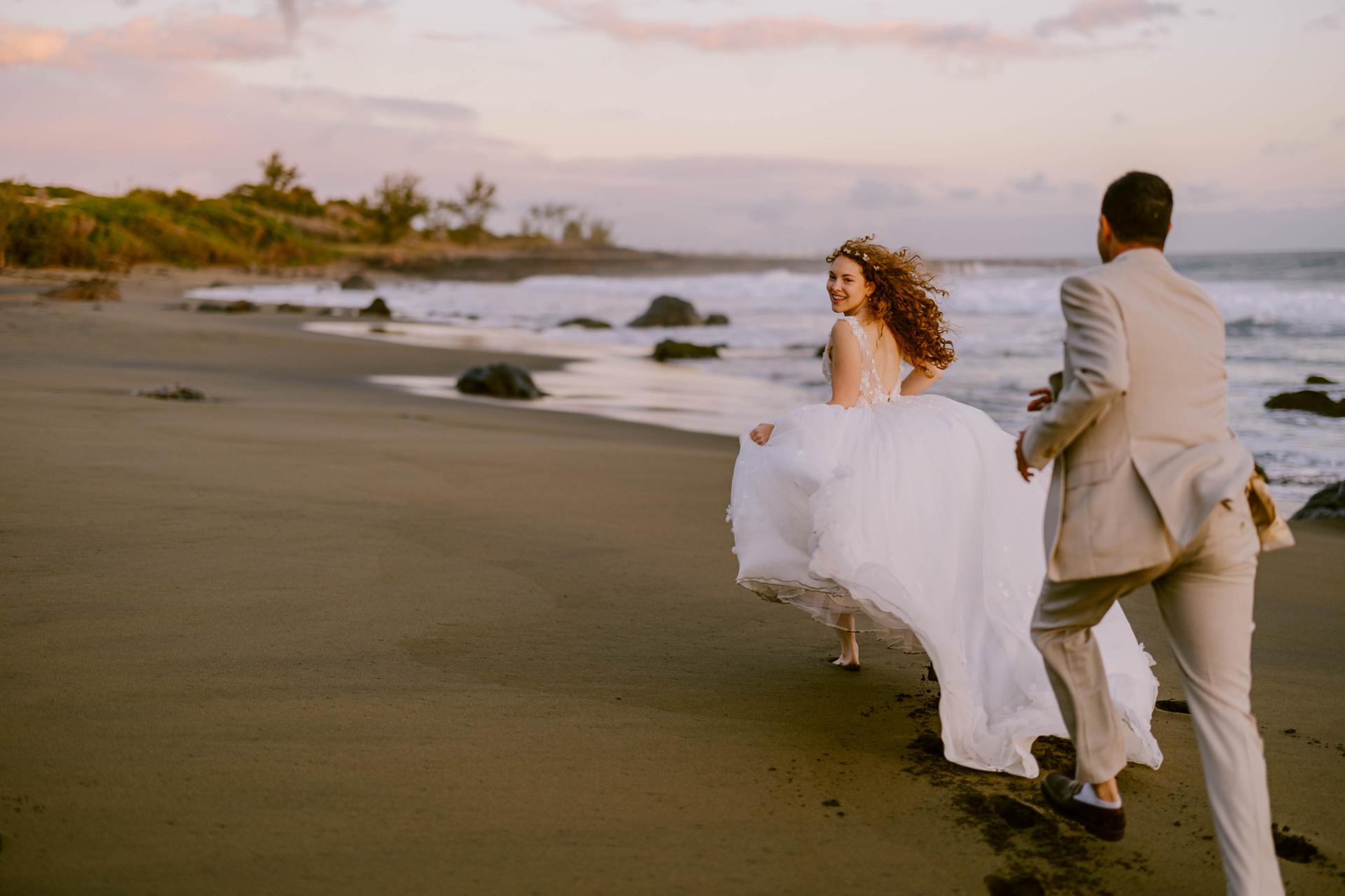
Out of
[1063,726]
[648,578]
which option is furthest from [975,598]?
[648,578]

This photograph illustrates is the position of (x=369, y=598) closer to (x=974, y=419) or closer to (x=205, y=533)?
(x=205, y=533)

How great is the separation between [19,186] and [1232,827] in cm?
4540

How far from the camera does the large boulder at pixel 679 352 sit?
22562mm

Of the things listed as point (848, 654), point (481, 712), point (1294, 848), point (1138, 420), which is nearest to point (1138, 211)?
point (1138, 420)

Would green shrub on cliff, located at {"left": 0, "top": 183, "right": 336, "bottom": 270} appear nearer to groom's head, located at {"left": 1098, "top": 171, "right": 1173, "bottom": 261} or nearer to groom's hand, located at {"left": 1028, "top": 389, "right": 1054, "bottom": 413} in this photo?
groom's hand, located at {"left": 1028, "top": 389, "right": 1054, "bottom": 413}

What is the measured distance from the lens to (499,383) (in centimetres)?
1547

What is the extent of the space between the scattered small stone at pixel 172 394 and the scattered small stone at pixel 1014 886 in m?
10.6

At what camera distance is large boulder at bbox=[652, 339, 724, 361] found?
2256 cm

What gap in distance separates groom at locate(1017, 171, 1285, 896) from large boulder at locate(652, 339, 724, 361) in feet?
63.6

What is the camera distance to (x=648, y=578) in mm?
6453

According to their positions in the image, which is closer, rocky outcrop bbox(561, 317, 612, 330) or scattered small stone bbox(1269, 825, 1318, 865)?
scattered small stone bbox(1269, 825, 1318, 865)

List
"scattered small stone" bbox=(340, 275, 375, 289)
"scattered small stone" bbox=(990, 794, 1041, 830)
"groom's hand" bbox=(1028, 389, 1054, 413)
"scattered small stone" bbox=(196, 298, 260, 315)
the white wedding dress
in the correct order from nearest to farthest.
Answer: "groom's hand" bbox=(1028, 389, 1054, 413) < "scattered small stone" bbox=(990, 794, 1041, 830) < the white wedding dress < "scattered small stone" bbox=(196, 298, 260, 315) < "scattered small stone" bbox=(340, 275, 375, 289)

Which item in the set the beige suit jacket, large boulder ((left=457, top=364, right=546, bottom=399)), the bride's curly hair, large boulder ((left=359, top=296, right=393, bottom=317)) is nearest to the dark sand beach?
the beige suit jacket

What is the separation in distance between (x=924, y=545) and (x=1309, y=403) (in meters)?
13.1
